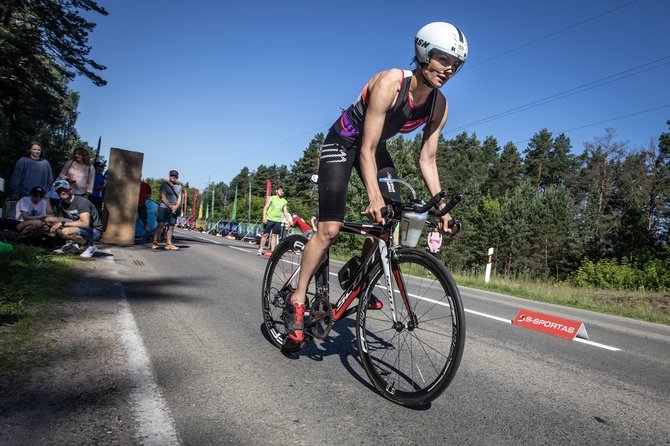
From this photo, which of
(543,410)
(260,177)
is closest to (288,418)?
(543,410)

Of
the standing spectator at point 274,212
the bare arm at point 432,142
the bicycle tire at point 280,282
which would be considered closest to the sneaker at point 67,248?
the standing spectator at point 274,212

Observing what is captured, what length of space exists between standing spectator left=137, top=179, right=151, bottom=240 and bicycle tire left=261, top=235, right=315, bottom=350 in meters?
11.2

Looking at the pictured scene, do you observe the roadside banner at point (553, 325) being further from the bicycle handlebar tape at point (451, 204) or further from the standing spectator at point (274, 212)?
the standing spectator at point (274, 212)

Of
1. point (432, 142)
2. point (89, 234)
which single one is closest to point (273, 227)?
point (89, 234)

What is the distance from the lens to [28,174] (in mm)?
8203

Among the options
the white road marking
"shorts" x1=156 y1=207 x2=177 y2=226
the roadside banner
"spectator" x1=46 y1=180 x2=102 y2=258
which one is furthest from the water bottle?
"shorts" x1=156 y1=207 x2=177 y2=226

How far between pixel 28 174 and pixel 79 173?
34.4 inches

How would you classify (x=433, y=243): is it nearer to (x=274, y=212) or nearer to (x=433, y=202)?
(x=433, y=202)

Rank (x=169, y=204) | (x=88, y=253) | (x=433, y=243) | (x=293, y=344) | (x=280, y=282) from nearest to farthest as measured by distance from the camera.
Result: (x=293, y=344) < (x=280, y=282) < (x=433, y=243) < (x=88, y=253) < (x=169, y=204)

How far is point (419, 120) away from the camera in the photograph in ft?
10.0

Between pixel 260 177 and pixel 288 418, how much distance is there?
124258 millimetres

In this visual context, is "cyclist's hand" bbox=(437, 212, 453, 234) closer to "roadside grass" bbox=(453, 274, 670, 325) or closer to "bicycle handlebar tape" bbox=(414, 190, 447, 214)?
"bicycle handlebar tape" bbox=(414, 190, 447, 214)

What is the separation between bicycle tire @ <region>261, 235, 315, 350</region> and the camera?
344 cm

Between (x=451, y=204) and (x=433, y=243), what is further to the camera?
(x=433, y=243)
